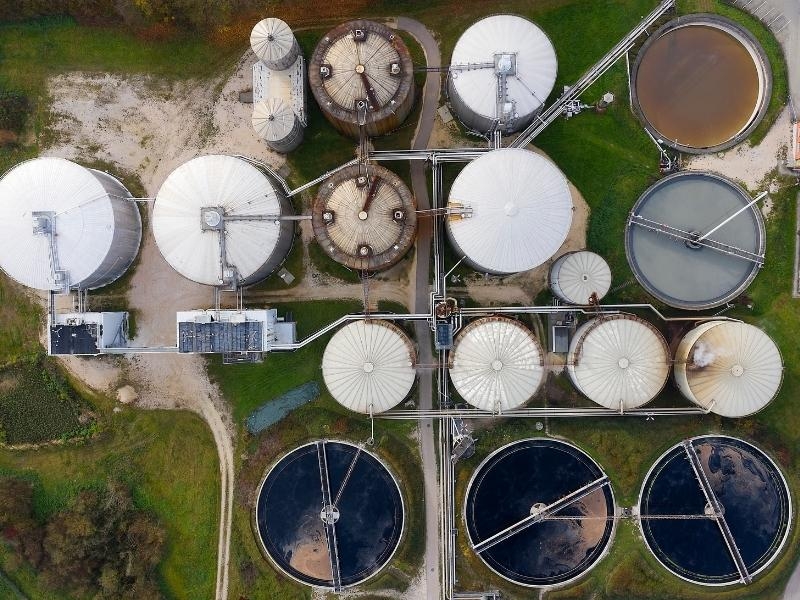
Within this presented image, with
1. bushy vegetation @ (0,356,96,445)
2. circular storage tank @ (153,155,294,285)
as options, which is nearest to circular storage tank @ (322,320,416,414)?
circular storage tank @ (153,155,294,285)

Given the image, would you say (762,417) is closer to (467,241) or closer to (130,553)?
(467,241)

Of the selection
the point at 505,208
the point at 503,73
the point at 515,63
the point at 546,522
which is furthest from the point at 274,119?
the point at 546,522

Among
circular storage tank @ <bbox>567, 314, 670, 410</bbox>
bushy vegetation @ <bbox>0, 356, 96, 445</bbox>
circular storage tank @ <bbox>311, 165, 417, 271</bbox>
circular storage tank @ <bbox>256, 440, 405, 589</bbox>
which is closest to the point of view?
circular storage tank @ <bbox>311, 165, 417, 271</bbox>

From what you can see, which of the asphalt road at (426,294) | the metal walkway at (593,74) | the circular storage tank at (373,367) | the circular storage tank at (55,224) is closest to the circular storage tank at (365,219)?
the circular storage tank at (373,367)

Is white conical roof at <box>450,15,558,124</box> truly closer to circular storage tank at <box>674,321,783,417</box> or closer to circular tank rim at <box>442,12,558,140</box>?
circular tank rim at <box>442,12,558,140</box>

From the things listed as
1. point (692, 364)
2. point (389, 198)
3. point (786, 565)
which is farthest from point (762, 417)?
point (389, 198)

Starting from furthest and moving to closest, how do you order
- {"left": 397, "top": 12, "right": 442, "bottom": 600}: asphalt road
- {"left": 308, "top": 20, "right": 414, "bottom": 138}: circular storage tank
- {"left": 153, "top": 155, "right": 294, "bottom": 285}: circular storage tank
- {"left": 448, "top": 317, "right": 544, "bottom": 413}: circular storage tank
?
{"left": 397, "top": 12, "right": 442, "bottom": 600}: asphalt road, {"left": 448, "top": 317, "right": 544, "bottom": 413}: circular storage tank, {"left": 153, "top": 155, "right": 294, "bottom": 285}: circular storage tank, {"left": 308, "top": 20, "right": 414, "bottom": 138}: circular storage tank
